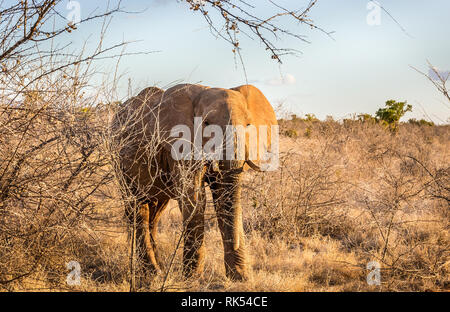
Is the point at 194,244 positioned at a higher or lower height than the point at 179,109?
lower

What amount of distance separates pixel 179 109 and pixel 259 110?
1.02 meters

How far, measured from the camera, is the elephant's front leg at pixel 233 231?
5.38 m

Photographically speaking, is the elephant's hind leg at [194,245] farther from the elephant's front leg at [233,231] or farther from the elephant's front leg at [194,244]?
the elephant's front leg at [233,231]

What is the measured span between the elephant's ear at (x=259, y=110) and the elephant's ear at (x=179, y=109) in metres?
0.57

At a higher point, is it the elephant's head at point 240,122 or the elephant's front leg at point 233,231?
the elephant's head at point 240,122

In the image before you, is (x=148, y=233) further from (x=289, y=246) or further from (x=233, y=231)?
(x=289, y=246)

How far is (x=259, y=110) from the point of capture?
5.91 m

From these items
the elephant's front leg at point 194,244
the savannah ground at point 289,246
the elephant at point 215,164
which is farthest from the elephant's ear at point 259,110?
the elephant's front leg at point 194,244

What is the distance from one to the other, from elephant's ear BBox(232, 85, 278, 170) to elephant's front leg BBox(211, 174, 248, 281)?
469 mm

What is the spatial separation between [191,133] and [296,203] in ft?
8.55

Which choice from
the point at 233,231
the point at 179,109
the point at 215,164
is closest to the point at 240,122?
the point at 215,164
